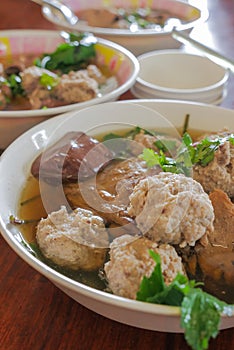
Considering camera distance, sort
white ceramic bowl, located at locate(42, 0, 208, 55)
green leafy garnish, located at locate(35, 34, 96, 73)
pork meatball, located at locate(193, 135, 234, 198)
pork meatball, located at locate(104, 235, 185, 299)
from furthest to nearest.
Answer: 1. white ceramic bowl, located at locate(42, 0, 208, 55)
2. green leafy garnish, located at locate(35, 34, 96, 73)
3. pork meatball, located at locate(193, 135, 234, 198)
4. pork meatball, located at locate(104, 235, 185, 299)

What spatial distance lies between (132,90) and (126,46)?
359 mm

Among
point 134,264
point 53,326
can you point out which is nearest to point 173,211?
point 134,264

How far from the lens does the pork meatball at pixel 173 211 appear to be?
937 millimetres

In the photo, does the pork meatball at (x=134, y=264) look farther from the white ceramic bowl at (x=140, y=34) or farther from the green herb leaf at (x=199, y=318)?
the white ceramic bowl at (x=140, y=34)

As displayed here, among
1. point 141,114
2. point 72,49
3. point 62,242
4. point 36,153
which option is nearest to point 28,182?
point 36,153

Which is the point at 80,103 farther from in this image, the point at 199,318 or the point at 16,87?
the point at 199,318

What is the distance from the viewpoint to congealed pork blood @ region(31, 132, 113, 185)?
4.22 feet

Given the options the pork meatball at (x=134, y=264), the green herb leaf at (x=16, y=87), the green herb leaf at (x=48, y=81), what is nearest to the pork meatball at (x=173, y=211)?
the pork meatball at (x=134, y=264)

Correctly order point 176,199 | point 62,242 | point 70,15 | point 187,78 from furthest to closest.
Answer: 1. point 70,15
2. point 187,78
3. point 62,242
4. point 176,199

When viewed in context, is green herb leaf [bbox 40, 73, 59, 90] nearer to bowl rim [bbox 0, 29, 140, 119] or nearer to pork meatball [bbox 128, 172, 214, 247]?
bowl rim [bbox 0, 29, 140, 119]

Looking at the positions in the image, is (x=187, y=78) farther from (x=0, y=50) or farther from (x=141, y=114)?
(x=0, y=50)

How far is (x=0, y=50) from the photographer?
2.11 metres

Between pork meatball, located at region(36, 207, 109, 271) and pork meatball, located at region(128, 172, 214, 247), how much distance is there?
13 centimetres

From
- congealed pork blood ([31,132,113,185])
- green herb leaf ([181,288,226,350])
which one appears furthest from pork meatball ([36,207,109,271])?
green herb leaf ([181,288,226,350])
